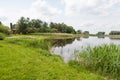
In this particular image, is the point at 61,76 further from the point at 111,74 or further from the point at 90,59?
the point at 90,59

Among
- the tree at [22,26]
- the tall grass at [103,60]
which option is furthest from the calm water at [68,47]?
the tree at [22,26]

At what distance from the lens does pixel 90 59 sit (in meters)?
11.6

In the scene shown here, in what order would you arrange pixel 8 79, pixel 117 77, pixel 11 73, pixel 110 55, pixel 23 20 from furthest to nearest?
1. pixel 23 20
2. pixel 110 55
3. pixel 117 77
4. pixel 11 73
5. pixel 8 79

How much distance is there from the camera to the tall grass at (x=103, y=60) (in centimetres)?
959

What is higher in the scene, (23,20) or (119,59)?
(23,20)

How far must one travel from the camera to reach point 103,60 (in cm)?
1079

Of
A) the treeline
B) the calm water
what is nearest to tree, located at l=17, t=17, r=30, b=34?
the treeline

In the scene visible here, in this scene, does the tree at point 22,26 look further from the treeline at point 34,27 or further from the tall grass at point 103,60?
the tall grass at point 103,60

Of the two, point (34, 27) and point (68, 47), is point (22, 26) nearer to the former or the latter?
point (34, 27)

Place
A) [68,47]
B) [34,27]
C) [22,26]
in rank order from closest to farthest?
[68,47] < [22,26] < [34,27]

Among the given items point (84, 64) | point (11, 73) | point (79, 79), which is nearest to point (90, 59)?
point (84, 64)

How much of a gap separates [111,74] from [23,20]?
6260 cm

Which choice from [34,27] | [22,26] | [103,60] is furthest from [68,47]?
[34,27]

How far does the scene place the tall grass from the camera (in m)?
9.59
